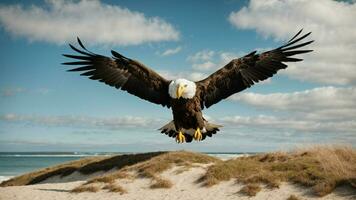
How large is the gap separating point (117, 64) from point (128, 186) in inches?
264

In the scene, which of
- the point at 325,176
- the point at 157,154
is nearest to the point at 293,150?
the point at 325,176

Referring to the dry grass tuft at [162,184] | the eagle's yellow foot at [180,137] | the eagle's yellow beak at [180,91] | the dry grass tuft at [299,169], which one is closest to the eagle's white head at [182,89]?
the eagle's yellow beak at [180,91]

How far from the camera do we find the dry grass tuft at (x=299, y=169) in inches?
664

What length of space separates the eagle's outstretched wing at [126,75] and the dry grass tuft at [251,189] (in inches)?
188

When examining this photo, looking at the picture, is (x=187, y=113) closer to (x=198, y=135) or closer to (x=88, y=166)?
(x=198, y=135)

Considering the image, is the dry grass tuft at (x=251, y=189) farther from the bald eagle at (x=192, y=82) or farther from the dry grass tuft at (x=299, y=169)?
the bald eagle at (x=192, y=82)

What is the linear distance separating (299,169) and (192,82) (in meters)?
7.05

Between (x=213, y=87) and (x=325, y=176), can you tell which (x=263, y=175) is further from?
(x=213, y=87)

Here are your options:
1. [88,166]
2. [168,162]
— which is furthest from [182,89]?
[88,166]

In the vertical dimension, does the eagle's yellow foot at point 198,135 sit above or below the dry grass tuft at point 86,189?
above

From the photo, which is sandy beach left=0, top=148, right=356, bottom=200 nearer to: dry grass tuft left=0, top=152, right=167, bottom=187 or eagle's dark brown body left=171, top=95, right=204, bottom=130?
dry grass tuft left=0, top=152, right=167, bottom=187

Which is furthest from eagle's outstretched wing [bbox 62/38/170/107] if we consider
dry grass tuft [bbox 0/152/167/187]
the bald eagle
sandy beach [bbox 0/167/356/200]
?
dry grass tuft [bbox 0/152/167/187]

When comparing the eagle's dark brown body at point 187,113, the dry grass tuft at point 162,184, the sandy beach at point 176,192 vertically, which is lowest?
the sandy beach at point 176,192

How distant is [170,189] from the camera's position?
1902cm
